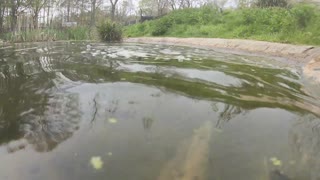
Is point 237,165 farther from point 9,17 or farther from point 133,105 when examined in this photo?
point 9,17

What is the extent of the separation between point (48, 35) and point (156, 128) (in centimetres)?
1522

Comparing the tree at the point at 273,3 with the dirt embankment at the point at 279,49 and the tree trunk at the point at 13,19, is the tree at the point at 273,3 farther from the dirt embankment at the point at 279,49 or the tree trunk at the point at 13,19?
the tree trunk at the point at 13,19

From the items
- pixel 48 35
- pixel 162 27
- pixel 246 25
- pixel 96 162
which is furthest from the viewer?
pixel 162 27

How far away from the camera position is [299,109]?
383cm

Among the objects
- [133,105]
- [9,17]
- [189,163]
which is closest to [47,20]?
[9,17]

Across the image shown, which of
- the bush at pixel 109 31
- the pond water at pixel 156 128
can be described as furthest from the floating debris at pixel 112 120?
the bush at pixel 109 31

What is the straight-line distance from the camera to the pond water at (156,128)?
234cm

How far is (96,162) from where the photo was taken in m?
2.38

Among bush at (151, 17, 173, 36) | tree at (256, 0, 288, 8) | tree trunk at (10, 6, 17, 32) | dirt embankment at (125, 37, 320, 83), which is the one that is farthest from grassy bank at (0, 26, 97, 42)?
tree at (256, 0, 288, 8)

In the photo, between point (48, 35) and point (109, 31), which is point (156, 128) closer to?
point (109, 31)

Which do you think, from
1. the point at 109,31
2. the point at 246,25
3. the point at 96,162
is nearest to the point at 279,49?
the point at 246,25

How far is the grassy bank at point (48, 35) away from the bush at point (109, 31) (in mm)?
2213

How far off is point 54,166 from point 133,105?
4.92ft

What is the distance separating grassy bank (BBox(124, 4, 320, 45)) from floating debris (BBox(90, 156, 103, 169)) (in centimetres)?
956
